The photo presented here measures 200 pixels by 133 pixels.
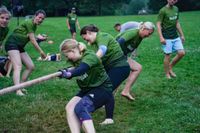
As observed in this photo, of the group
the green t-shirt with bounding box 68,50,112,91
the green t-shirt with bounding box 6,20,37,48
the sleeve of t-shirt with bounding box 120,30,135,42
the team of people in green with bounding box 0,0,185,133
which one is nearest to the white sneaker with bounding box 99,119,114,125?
the team of people in green with bounding box 0,0,185,133

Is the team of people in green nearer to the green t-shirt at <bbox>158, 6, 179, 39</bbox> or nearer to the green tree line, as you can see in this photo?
the green t-shirt at <bbox>158, 6, 179, 39</bbox>

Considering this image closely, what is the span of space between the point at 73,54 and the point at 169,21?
5938 mm

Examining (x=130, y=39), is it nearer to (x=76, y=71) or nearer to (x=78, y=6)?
(x=76, y=71)

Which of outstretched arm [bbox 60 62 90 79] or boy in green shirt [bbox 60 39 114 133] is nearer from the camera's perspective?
outstretched arm [bbox 60 62 90 79]

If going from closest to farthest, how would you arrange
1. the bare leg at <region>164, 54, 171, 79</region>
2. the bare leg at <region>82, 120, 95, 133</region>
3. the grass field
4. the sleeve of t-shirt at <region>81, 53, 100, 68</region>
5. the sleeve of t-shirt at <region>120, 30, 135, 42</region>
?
the bare leg at <region>82, 120, 95, 133</region> → the sleeve of t-shirt at <region>81, 53, 100, 68</region> → the grass field → the sleeve of t-shirt at <region>120, 30, 135, 42</region> → the bare leg at <region>164, 54, 171, 79</region>

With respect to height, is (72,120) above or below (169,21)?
below

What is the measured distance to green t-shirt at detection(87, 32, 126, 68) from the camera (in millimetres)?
7078

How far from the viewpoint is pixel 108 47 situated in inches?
291

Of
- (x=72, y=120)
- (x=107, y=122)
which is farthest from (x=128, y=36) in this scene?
(x=72, y=120)

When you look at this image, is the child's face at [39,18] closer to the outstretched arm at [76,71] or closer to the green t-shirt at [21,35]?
the green t-shirt at [21,35]

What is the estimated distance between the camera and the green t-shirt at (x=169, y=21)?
1141cm

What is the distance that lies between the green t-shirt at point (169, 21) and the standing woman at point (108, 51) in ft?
12.6

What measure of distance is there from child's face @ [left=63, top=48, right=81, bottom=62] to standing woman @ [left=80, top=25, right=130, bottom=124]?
2.29ft

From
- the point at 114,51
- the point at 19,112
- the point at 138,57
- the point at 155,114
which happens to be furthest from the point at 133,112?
the point at 138,57
